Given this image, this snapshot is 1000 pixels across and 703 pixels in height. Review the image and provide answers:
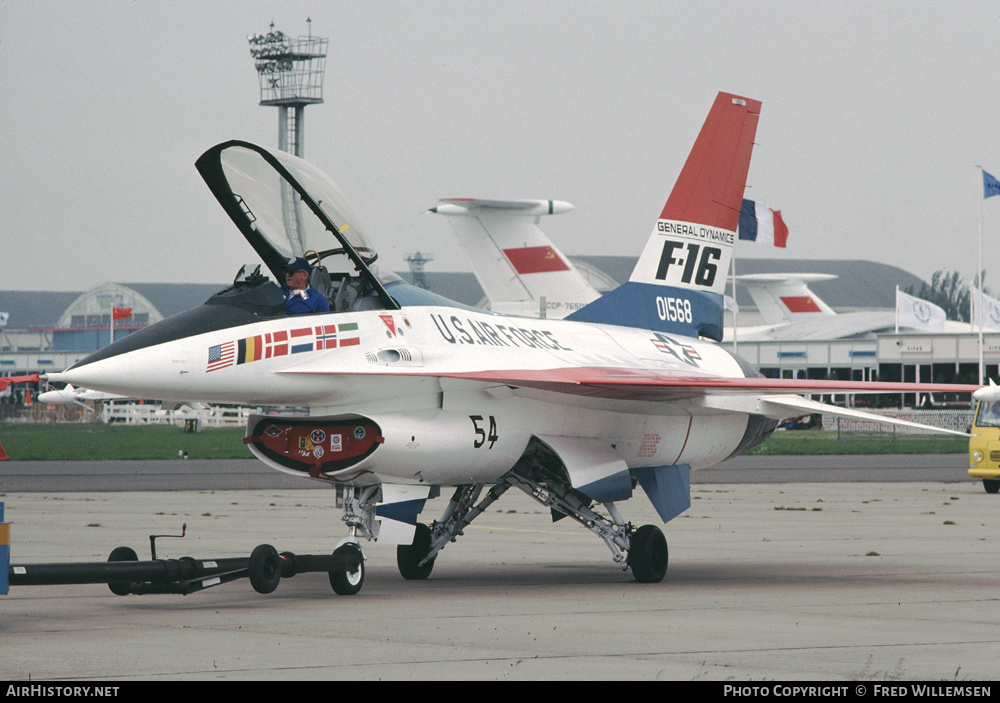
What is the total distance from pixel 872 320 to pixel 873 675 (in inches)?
2784

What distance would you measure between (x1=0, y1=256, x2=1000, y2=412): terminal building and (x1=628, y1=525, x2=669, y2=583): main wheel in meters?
41.3

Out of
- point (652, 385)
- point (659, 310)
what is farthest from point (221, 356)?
point (659, 310)

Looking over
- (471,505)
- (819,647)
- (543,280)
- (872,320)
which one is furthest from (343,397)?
(872,320)

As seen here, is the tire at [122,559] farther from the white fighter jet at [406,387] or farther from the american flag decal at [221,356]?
the american flag decal at [221,356]

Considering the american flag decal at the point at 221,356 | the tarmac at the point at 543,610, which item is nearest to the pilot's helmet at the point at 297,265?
the american flag decal at the point at 221,356

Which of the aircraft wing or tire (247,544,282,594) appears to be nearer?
tire (247,544,282,594)

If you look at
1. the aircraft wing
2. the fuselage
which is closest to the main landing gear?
the fuselage

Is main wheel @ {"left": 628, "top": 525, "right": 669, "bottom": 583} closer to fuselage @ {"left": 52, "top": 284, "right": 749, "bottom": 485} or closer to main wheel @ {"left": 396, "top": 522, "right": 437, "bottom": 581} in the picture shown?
fuselage @ {"left": 52, "top": 284, "right": 749, "bottom": 485}

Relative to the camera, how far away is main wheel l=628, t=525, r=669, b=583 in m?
12.1

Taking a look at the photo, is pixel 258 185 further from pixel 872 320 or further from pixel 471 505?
pixel 872 320

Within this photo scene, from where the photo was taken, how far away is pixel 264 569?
10.1 meters

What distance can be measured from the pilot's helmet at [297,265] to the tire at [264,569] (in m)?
2.38

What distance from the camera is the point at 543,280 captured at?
158 ft

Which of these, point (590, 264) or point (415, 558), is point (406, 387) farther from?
point (590, 264)
